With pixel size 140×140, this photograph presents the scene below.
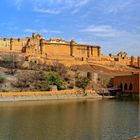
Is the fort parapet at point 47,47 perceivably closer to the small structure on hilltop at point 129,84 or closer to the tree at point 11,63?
the tree at point 11,63

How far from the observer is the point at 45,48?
8669 centimetres

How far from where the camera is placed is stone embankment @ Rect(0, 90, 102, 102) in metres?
52.6

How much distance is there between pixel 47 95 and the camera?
188ft

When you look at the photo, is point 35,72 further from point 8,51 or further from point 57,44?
point 57,44

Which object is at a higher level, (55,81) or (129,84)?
(55,81)

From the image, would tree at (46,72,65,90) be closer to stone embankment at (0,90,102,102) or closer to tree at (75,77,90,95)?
stone embankment at (0,90,102,102)

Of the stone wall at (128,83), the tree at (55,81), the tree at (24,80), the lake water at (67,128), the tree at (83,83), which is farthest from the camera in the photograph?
the stone wall at (128,83)

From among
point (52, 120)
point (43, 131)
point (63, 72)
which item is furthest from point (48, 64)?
point (43, 131)

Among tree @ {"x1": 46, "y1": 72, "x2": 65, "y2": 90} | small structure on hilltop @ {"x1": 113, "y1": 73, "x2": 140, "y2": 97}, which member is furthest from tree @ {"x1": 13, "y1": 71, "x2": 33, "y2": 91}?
small structure on hilltop @ {"x1": 113, "y1": 73, "x2": 140, "y2": 97}

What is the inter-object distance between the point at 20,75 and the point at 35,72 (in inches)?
123

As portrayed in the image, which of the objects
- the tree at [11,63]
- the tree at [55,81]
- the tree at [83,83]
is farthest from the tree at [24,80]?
the tree at [83,83]

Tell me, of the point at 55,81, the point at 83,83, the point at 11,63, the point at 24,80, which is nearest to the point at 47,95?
the point at 55,81

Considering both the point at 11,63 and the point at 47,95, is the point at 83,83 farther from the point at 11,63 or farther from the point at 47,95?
the point at 11,63

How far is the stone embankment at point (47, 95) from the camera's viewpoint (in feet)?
172
